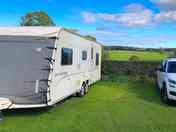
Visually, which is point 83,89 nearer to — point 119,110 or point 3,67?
point 119,110

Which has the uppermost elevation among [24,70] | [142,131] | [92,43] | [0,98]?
[92,43]

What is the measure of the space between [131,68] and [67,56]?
33.8ft

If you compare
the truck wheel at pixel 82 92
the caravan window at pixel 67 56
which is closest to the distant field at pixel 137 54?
the truck wheel at pixel 82 92

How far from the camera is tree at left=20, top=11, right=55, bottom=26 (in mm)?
26656

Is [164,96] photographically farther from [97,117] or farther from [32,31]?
[32,31]

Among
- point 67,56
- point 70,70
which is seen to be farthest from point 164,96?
point 67,56

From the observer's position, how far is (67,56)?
30.2ft

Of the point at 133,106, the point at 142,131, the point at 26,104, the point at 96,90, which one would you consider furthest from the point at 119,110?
the point at 96,90

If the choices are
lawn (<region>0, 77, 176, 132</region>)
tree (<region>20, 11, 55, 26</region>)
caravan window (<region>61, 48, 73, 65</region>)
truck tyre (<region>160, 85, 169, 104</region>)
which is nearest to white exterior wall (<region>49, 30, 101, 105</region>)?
caravan window (<region>61, 48, 73, 65</region>)

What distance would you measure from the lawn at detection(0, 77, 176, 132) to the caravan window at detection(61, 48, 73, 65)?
59.9 inches

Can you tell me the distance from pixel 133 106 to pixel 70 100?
8.29 ft

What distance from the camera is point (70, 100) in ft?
35.7

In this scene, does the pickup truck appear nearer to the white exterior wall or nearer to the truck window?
the truck window

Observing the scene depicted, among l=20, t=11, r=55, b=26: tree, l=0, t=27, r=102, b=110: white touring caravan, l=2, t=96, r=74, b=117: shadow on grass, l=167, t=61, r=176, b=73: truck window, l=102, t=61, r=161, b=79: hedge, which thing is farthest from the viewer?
l=20, t=11, r=55, b=26: tree
